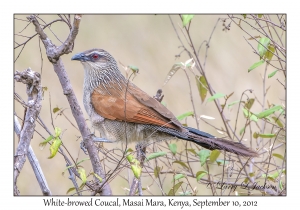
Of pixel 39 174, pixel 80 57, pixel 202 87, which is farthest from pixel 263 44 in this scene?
pixel 80 57

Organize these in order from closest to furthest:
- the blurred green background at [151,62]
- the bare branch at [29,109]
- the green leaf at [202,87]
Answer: the bare branch at [29,109] < the green leaf at [202,87] < the blurred green background at [151,62]

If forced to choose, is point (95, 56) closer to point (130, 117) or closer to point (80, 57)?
point (80, 57)

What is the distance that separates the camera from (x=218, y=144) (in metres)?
3.65

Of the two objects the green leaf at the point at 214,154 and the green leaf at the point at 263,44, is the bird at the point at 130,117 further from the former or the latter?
the green leaf at the point at 263,44

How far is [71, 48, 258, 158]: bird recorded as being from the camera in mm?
4006

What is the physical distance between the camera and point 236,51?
24.7 ft

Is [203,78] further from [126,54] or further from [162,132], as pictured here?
[126,54]

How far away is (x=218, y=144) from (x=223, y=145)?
4cm

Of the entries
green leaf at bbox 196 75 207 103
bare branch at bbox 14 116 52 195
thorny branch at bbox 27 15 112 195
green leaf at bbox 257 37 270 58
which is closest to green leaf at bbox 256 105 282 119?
green leaf at bbox 257 37 270 58

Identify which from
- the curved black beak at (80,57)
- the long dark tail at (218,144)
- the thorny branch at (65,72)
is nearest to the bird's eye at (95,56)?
the curved black beak at (80,57)

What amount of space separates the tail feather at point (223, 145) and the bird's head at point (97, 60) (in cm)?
127

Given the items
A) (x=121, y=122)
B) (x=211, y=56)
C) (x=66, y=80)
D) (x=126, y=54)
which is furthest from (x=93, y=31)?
(x=66, y=80)

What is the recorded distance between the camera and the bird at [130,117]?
401 centimetres
